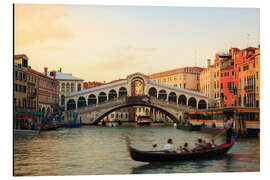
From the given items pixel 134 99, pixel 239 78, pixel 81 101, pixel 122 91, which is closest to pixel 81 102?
pixel 81 101

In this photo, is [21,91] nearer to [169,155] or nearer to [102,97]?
[169,155]

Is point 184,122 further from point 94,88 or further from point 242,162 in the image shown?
point 242,162

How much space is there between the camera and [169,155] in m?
6.86

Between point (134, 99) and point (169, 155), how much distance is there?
39.2ft

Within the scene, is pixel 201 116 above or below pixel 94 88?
below

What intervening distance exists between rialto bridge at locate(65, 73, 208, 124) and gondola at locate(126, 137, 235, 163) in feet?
36.3

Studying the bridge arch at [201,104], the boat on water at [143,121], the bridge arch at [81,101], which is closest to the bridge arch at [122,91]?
the bridge arch at [81,101]

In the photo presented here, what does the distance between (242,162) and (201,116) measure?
32.2 ft

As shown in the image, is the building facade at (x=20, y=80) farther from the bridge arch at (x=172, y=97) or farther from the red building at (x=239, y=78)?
the bridge arch at (x=172, y=97)

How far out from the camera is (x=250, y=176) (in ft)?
20.7

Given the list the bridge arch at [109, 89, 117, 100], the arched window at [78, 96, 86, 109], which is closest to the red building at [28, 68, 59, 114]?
the arched window at [78, 96, 86, 109]

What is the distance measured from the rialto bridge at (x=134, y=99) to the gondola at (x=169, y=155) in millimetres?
11071
